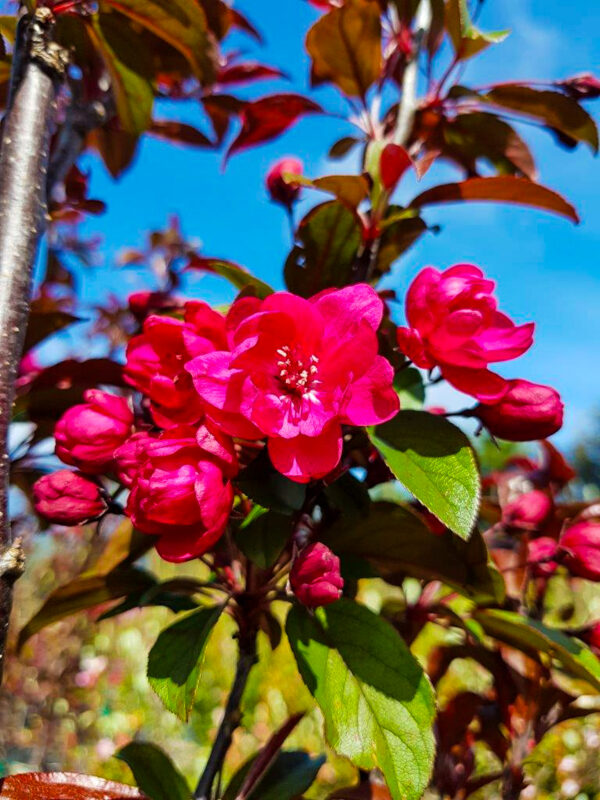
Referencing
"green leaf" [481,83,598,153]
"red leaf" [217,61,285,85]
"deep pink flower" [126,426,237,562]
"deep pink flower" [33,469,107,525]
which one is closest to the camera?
"deep pink flower" [126,426,237,562]

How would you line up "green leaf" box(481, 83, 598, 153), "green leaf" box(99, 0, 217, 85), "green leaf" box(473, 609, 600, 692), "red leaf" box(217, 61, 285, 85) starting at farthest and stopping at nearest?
1. "red leaf" box(217, 61, 285, 85)
2. "green leaf" box(481, 83, 598, 153)
3. "green leaf" box(99, 0, 217, 85)
4. "green leaf" box(473, 609, 600, 692)

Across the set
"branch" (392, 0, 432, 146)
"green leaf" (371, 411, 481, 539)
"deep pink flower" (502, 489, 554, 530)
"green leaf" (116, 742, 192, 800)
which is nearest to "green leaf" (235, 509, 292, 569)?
"green leaf" (371, 411, 481, 539)

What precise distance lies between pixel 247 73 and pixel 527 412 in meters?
1.08

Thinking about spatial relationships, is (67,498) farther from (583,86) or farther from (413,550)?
(583,86)

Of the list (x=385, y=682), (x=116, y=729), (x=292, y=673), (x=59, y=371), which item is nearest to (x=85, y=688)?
(x=116, y=729)

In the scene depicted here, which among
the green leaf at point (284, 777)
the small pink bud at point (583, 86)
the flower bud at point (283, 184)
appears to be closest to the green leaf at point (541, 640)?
the green leaf at point (284, 777)

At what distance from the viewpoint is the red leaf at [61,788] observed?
69 centimetres

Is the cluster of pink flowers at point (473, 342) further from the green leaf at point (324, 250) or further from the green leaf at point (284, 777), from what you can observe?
the green leaf at point (284, 777)

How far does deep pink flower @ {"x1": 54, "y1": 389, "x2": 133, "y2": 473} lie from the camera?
0.72 meters

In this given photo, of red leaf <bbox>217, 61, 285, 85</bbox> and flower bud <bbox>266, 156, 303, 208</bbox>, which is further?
red leaf <bbox>217, 61, 285, 85</bbox>

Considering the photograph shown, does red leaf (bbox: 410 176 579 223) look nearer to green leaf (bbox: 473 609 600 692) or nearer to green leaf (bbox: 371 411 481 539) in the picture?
green leaf (bbox: 371 411 481 539)

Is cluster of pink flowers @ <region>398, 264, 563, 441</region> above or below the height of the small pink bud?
below

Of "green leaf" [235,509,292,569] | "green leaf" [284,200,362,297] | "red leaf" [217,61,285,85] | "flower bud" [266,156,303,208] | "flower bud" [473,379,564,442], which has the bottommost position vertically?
"green leaf" [235,509,292,569]

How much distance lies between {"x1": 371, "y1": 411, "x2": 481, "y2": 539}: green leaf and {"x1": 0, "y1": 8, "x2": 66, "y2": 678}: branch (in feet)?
1.23
